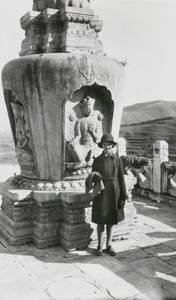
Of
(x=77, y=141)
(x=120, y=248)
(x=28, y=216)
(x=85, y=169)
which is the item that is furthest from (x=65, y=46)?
(x=120, y=248)

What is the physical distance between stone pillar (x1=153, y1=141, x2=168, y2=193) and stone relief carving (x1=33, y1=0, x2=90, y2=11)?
413 cm

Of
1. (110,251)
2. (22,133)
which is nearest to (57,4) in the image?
(22,133)

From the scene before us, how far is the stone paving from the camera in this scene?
350 centimetres

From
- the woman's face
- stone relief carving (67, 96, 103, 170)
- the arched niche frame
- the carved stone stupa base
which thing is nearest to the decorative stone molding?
the arched niche frame

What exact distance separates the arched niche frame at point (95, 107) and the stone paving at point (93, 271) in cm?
157

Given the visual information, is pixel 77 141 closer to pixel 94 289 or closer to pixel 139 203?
pixel 94 289

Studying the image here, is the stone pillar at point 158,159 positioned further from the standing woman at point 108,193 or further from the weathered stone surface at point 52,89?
the standing woman at point 108,193

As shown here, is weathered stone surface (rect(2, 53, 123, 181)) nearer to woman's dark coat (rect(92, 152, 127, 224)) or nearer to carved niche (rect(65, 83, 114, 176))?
carved niche (rect(65, 83, 114, 176))

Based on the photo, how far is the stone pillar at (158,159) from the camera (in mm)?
8141

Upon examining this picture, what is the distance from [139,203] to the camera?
26.3ft

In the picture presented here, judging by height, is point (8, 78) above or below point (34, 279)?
above

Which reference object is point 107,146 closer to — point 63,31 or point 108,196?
point 108,196

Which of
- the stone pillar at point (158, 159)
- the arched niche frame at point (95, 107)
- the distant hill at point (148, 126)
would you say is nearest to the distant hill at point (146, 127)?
the distant hill at point (148, 126)

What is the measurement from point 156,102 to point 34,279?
1379cm
